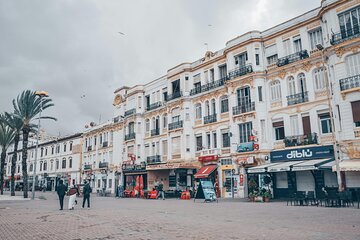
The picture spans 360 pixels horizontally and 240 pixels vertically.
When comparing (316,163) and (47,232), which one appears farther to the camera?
A: (316,163)

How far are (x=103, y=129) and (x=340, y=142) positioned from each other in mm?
37909

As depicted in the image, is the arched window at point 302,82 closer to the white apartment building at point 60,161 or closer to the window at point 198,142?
the window at point 198,142

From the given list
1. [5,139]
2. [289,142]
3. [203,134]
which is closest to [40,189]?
[5,139]

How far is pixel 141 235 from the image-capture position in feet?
30.2

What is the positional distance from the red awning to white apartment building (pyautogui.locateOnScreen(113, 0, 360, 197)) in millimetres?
135

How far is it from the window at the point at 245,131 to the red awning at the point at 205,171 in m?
4.07

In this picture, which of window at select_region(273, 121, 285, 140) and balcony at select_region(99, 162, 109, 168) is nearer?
window at select_region(273, 121, 285, 140)

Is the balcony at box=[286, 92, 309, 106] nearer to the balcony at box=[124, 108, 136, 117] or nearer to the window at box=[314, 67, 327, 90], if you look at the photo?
the window at box=[314, 67, 327, 90]

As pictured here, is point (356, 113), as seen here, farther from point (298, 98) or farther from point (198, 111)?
point (198, 111)

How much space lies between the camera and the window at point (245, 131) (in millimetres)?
28288

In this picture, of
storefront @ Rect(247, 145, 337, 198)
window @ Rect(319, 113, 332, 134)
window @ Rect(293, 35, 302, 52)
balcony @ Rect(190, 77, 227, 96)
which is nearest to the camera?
storefront @ Rect(247, 145, 337, 198)

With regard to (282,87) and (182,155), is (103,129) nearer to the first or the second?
(182,155)

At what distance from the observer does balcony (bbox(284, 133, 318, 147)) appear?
23.9 m

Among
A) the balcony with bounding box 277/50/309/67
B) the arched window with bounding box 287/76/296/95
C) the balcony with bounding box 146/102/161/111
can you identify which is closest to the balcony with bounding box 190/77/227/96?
the balcony with bounding box 277/50/309/67
